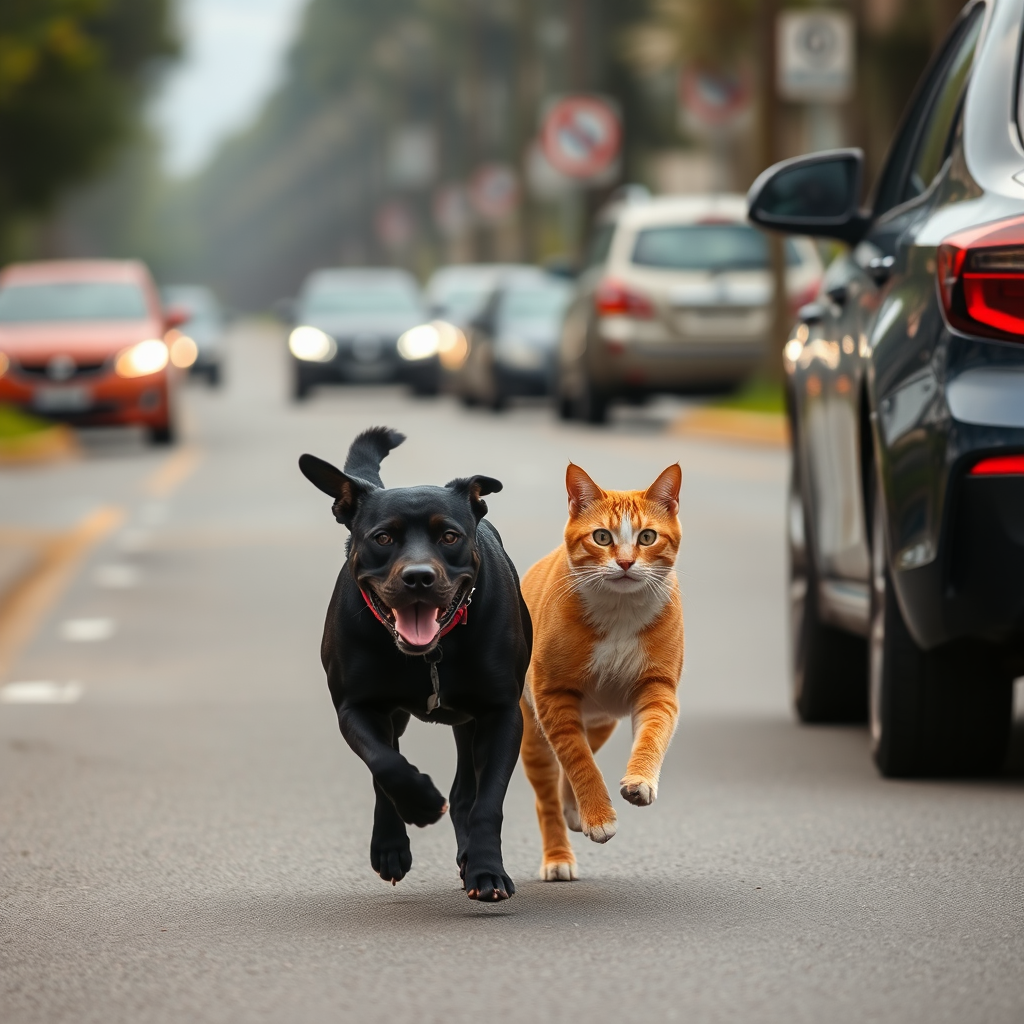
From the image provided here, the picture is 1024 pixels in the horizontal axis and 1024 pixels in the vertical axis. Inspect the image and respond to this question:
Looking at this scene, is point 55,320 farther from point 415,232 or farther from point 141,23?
point 415,232

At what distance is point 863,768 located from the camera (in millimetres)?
7781

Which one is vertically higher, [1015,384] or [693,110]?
[1015,384]

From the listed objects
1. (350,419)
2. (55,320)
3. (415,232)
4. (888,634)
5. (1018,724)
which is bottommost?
(415,232)

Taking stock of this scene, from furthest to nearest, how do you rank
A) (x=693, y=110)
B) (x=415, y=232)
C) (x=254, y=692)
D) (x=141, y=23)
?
(x=415, y=232), (x=141, y=23), (x=693, y=110), (x=254, y=692)

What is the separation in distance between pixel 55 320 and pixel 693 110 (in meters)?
10.0

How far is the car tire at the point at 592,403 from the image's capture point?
26.5 metres

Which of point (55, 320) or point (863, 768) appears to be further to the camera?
point (55, 320)

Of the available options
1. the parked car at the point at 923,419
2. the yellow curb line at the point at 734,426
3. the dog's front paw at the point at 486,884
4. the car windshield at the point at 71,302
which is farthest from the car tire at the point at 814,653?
the car windshield at the point at 71,302

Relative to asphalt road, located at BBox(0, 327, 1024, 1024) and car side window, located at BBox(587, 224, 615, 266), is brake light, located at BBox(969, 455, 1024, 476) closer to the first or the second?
asphalt road, located at BBox(0, 327, 1024, 1024)

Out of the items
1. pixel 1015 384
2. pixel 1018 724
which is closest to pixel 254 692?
pixel 1018 724

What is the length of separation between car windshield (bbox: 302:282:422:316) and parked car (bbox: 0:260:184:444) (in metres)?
9.67

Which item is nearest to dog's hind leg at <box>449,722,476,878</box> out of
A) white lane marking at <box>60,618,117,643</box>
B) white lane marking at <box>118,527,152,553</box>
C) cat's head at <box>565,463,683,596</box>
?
cat's head at <box>565,463,683,596</box>

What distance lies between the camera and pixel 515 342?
3106 cm

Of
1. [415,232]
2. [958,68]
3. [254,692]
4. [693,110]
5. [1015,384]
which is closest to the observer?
[1015,384]
